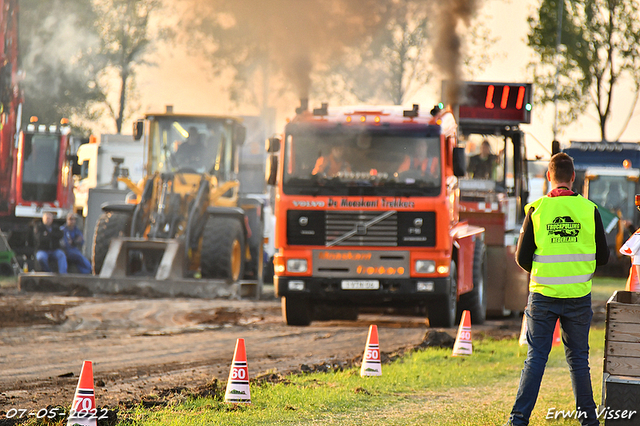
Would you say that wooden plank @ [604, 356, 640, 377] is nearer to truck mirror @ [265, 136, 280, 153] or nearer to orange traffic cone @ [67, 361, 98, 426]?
orange traffic cone @ [67, 361, 98, 426]

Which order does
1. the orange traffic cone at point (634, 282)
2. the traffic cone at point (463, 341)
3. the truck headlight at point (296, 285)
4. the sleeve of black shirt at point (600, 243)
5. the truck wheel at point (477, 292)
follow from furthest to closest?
1. the truck wheel at point (477, 292)
2. the truck headlight at point (296, 285)
3. the traffic cone at point (463, 341)
4. the orange traffic cone at point (634, 282)
5. the sleeve of black shirt at point (600, 243)

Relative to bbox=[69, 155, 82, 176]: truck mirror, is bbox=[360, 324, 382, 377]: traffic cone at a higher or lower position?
lower

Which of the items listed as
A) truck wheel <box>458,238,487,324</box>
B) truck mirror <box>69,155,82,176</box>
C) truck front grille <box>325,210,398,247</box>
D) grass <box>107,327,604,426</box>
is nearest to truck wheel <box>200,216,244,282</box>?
truck wheel <box>458,238,487,324</box>

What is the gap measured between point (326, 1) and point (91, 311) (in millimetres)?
6600

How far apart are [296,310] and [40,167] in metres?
12.0

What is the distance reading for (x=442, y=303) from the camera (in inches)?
533

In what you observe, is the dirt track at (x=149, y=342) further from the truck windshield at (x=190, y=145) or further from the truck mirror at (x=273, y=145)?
the truck windshield at (x=190, y=145)

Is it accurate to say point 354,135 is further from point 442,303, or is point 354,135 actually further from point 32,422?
point 32,422

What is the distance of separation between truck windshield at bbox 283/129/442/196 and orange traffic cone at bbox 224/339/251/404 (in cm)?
502

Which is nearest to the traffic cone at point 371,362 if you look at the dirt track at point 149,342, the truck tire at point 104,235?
the dirt track at point 149,342

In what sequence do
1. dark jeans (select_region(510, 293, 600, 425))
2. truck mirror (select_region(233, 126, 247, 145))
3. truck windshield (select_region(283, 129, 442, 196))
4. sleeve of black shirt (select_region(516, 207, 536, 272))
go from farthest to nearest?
truck mirror (select_region(233, 126, 247, 145)) → truck windshield (select_region(283, 129, 442, 196)) → sleeve of black shirt (select_region(516, 207, 536, 272)) → dark jeans (select_region(510, 293, 600, 425))

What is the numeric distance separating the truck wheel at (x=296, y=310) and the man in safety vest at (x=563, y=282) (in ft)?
24.1

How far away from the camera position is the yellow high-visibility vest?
686 centimetres

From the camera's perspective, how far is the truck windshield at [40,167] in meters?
24.0
